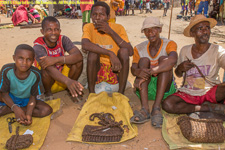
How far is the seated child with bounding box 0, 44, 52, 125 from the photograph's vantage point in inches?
93.7

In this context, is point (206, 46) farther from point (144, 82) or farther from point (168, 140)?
point (168, 140)

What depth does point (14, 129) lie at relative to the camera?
237cm

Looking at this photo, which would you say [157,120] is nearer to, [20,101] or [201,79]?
[201,79]

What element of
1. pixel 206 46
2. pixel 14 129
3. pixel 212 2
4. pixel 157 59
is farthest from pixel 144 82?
pixel 212 2

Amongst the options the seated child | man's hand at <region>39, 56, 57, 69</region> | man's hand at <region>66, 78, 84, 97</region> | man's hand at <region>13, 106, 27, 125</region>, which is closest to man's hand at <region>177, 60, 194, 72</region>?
man's hand at <region>66, 78, 84, 97</region>

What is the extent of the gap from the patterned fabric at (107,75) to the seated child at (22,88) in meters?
0.97

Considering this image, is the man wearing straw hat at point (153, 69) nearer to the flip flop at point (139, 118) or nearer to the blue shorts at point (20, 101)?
the flip flop at point (139, 118)

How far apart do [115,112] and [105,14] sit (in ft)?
4.70

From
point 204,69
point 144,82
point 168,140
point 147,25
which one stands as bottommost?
point 168,140

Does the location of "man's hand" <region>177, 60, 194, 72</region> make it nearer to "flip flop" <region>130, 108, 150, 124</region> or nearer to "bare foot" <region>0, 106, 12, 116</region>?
"flip flop" <region>130, 108, 150, 124</region>

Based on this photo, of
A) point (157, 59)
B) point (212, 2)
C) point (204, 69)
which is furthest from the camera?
point (212, 2)

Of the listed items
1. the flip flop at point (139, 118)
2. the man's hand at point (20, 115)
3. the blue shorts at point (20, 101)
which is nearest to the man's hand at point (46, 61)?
the blue shorts at point (20, 101)

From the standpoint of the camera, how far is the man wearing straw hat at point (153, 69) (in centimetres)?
255

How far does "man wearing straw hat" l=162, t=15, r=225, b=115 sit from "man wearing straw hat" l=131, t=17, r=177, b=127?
0.63 ft
